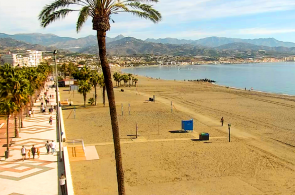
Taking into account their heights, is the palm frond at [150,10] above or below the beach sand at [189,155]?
above

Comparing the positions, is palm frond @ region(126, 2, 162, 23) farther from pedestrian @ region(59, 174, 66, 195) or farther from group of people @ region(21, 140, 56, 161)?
group of people @ region(21, 140, 56, 161)

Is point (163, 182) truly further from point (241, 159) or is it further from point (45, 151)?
point (45, 151)

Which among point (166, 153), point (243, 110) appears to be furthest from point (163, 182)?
point (243, 110)

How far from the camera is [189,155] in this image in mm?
19797

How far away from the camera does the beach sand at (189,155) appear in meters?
14.9

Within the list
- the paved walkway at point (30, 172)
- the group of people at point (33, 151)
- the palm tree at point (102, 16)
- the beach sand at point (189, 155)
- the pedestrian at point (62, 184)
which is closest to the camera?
the palm tree at point (102, 16)

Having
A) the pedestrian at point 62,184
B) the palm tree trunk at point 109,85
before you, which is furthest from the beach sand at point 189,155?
the palm tree trunk at point 109,85

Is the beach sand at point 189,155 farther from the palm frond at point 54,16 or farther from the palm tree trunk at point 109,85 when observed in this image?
the palm frond at point 54,16

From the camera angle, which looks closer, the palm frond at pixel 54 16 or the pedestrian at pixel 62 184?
the palm frond at pixel 54 16

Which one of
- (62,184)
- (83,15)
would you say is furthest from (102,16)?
(62,184)

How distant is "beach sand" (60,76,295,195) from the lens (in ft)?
48.7

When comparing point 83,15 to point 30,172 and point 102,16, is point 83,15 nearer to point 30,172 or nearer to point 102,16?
point 102,16

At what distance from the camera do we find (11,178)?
48.1ft

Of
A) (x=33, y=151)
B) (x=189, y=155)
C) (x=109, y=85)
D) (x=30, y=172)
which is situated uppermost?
(x=109, y=85)
